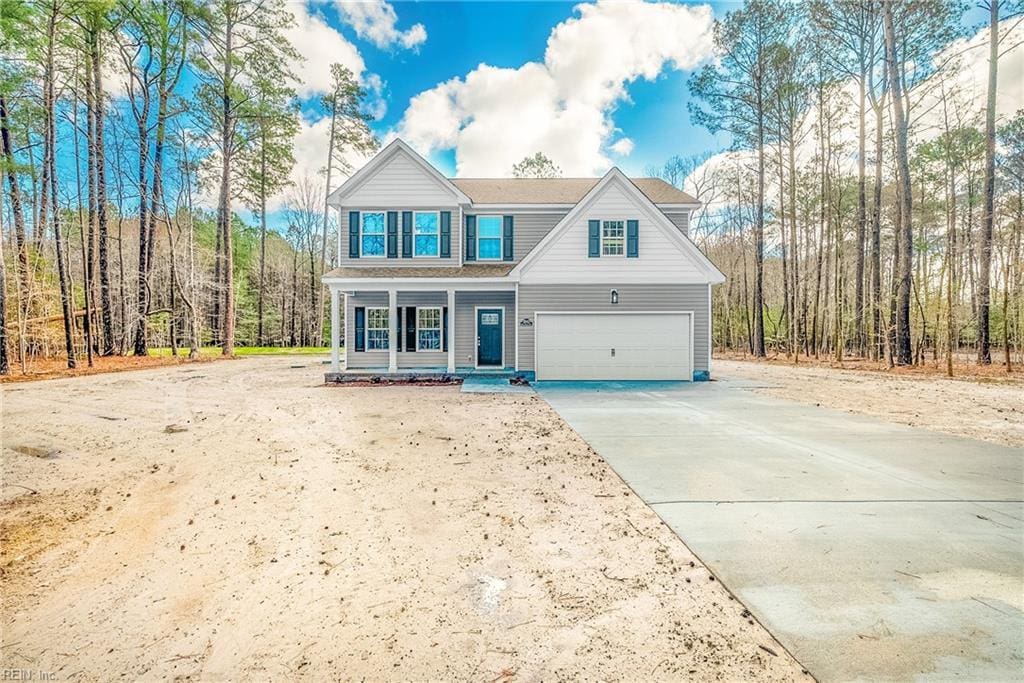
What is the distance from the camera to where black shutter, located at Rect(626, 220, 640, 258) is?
13.3 meters

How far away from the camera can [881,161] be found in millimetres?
17062

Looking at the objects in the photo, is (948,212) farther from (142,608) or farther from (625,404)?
(142,608)

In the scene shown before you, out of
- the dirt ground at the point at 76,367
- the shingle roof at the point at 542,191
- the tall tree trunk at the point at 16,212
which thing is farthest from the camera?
the shingle roof at the point at 542,191

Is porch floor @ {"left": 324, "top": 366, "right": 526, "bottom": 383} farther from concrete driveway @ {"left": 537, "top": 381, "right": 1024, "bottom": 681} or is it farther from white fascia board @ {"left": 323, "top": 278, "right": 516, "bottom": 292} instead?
concrete driveway @ {"left": 537, "top": 381, "right": 1024, "bottom": 681}

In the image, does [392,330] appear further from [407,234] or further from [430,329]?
[407,234]

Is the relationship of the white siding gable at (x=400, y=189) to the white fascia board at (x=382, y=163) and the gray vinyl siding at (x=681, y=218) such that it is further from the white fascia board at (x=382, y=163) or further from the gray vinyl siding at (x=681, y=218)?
the gray vinyl siding at (x=681, y=218)

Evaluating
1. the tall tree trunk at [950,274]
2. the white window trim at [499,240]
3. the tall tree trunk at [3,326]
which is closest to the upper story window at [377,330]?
the white window trim at [499,240]

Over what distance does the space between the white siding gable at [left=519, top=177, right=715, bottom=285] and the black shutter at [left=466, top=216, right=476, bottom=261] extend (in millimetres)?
2720

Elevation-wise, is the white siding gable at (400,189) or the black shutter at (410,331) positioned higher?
the white siding gable at (400,189)

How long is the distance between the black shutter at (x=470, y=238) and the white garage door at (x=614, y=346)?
140 inches

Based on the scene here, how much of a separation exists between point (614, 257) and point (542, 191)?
461cm

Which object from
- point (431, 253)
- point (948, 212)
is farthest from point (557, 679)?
point (948, 212)

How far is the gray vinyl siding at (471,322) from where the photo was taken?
14672 mm

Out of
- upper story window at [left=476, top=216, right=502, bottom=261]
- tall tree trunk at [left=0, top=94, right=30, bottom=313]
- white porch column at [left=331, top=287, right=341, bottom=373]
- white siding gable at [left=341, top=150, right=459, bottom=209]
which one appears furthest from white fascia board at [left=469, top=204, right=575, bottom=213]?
tall tree trunk at [left=0, top=94, right=30, bottom=313]
